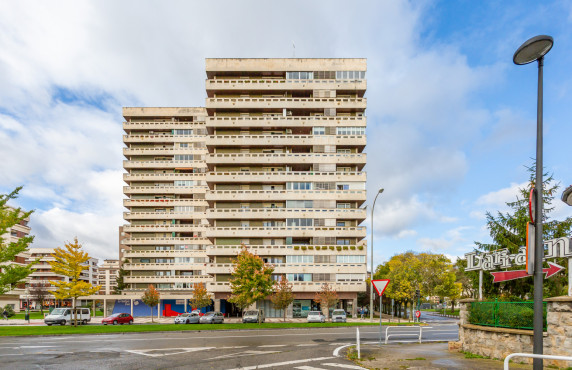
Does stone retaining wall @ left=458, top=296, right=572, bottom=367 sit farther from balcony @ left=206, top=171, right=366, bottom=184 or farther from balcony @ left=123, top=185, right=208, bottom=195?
balcony @ left=123, top=185, right=208, bottom=195

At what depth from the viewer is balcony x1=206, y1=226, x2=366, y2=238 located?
50156mm

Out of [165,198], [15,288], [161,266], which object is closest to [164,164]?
[165,198]

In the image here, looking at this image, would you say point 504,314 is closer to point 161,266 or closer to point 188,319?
point 188,319

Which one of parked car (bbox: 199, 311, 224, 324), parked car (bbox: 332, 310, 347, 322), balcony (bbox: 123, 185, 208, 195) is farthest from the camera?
balcony (bbox: 123, 185, 208, 195)

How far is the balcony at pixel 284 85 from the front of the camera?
53656 millimetres

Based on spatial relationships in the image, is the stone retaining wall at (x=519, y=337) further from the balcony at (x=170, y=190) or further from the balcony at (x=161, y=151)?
the balcony at (x=161, y=151)

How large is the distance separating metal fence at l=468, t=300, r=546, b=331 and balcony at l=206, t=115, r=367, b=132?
39.0 meters

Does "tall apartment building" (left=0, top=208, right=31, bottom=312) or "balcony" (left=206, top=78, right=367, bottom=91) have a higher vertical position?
"balcony" (left=206, top=78, right=367, bottom=91)

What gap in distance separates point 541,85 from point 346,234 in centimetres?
4313

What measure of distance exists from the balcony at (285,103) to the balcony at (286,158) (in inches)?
253

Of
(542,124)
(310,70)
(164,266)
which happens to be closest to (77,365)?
(542,124)

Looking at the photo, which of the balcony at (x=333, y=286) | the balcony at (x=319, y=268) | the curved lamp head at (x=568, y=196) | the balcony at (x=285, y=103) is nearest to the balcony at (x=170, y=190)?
the balcony at (x=285, y=103)

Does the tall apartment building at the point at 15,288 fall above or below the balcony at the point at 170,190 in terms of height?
below

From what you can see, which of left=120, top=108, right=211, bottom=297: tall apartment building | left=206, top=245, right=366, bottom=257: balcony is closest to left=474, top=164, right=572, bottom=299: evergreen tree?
left=206, top=245, right=366, bottom=257: balcony
